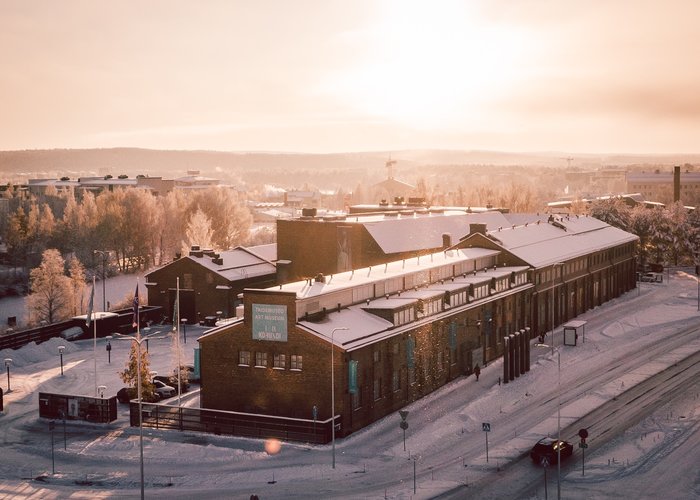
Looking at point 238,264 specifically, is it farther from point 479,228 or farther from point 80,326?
point 479,228

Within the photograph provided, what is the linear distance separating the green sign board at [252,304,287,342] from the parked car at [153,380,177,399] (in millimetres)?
12927

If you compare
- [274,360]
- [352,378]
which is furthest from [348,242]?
[352,378]

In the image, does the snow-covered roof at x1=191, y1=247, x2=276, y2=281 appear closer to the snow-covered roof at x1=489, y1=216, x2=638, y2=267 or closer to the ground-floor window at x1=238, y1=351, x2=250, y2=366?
the snow-covered roof at x1=489, y1=216, x2=638, y2=267

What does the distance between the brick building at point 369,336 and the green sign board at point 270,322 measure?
69 millimetres

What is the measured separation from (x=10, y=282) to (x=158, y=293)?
184 ft

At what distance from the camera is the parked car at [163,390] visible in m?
70.8

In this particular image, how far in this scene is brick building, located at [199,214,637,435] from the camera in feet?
198

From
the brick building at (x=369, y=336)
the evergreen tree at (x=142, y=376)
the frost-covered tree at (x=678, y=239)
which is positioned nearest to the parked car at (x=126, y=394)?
the evergreen tree at (x=142, y=376)

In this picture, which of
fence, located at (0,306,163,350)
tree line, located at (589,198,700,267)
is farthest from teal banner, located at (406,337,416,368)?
tree line, located at (589,198,700,267)

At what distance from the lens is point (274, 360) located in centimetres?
6166

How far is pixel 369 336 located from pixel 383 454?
31.8 ft

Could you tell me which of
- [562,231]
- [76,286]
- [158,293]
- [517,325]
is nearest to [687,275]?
[562,231]

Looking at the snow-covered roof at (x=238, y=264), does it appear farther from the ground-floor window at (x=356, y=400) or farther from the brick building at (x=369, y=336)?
the ground-floor window at (x=356, y=400)

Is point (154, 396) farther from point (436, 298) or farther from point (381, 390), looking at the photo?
point (436, 298)
